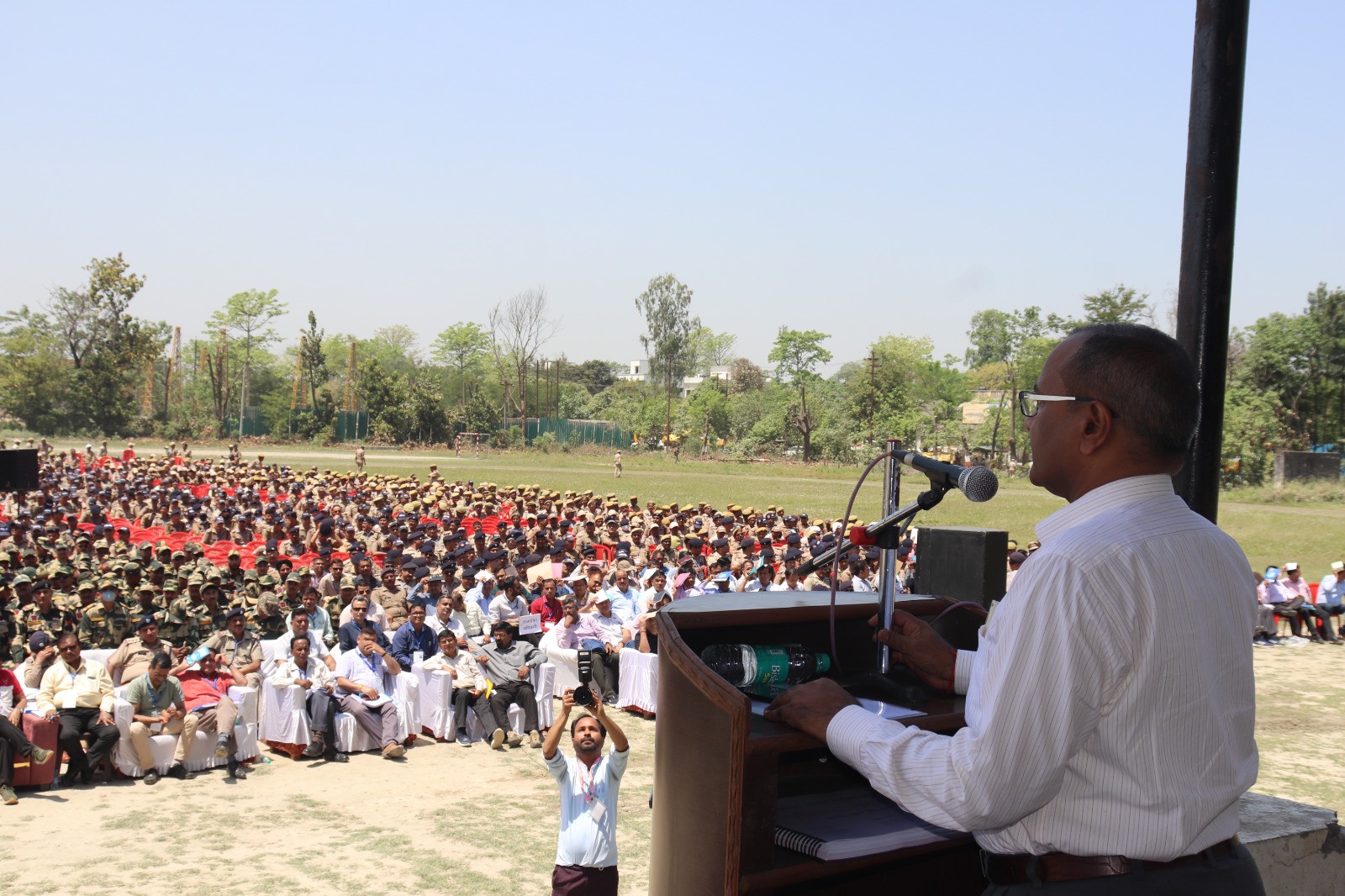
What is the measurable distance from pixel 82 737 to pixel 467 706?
3.23m

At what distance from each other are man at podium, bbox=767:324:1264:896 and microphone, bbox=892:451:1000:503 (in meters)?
0.29

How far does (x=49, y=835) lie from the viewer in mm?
7203

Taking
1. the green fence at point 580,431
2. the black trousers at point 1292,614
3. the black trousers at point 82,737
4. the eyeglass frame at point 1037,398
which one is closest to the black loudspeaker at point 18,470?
the black trousers at point 82,737

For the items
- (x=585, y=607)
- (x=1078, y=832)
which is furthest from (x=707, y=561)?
(x=1078, y=832)

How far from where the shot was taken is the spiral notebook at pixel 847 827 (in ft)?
5.55

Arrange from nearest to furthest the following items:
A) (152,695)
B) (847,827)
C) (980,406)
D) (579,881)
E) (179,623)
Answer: (847,827) → (579,881) → (152,695) → (179,623) → (980,406)

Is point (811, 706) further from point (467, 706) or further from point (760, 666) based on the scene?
point (467, 706)

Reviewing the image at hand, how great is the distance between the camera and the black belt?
1458mm

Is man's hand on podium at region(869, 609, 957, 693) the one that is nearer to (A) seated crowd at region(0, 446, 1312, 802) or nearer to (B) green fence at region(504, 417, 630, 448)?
(A) seated crowd at region(0, 446, 1312, 802)

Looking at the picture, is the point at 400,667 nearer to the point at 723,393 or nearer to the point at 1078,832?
the point at 1078,832

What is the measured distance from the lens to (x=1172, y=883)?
1.47m

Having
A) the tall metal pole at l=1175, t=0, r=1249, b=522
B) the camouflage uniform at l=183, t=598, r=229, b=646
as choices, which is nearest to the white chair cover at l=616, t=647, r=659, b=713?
the camouflage uniform at l=183, t=598, r=229, b=646

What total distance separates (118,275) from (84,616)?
5744 cm

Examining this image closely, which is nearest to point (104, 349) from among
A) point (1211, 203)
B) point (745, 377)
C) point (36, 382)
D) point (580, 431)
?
point (36, 382)
